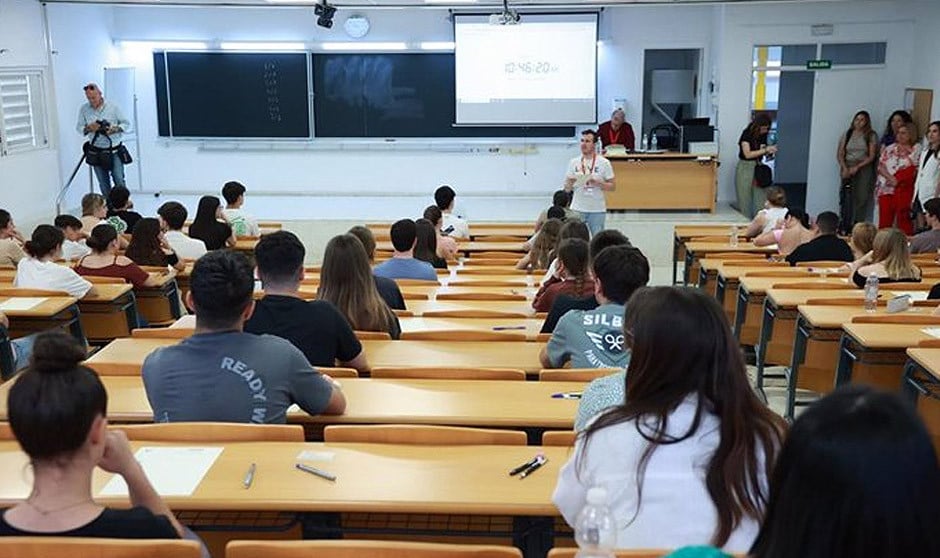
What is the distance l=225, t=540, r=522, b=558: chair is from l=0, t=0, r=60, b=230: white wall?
422 inches

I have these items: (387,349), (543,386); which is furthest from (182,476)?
(387,349)

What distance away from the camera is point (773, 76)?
51.4ft

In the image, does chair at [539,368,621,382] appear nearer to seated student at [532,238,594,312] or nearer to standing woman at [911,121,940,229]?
seated student at [532,238,594,312]

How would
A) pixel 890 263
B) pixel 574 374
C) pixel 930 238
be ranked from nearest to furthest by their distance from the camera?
1. pixel 574 374
2. pixel 890 263
3. pixel 930 238

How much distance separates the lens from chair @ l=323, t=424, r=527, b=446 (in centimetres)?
295

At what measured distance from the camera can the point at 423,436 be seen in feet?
9.75

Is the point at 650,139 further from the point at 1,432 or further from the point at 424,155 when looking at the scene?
the point at 1,432

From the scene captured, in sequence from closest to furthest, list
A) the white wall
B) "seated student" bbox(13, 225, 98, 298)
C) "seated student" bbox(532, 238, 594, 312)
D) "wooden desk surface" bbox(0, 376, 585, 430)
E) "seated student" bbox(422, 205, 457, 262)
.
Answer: "wooden desk surface" bbox(0, 376, 585, 430) → "seated student" bbox(532, 238, 594, 312) → "seated student" bbox(13, 225, 98, 298) → "seated student" bbox(422, 205, 457, 262) → the white wall

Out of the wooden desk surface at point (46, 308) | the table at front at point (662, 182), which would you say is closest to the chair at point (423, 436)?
the wooden desk surface at point (46, 308)

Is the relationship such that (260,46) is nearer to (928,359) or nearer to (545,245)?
(545,245)

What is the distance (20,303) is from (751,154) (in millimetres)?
9694

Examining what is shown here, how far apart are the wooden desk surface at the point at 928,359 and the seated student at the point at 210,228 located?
5897 mm

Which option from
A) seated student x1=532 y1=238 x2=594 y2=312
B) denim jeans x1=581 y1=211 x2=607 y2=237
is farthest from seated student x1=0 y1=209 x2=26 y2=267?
denim jeans x1=581 y1=211 x2=607 y2=237

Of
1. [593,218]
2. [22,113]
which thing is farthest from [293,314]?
[22,113]
